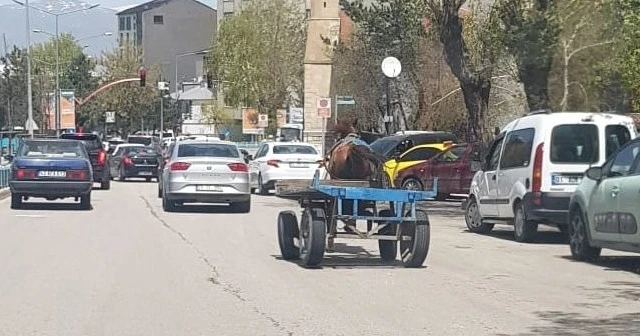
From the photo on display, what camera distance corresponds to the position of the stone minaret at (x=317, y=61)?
61.5 m

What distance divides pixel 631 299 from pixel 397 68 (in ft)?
75.2

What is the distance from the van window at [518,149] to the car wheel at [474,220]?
1.67m

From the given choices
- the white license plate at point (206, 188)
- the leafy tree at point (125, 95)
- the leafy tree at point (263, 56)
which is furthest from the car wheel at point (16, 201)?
the leafy tree at point (125, 95)

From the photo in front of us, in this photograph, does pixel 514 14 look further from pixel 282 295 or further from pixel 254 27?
pixel 254 27

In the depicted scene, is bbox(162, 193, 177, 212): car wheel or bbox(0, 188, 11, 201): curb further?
bbox(0, 188, 11, 201): curb

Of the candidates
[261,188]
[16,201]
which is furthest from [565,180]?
[261,188]

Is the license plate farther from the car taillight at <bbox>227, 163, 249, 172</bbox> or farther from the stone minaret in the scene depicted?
the stone minaret

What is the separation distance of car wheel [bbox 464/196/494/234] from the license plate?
3.08 m

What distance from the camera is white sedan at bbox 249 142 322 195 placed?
107 feet

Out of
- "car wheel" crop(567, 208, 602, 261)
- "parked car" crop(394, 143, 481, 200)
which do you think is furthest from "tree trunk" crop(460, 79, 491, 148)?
"car wheel" crop(567, 208, 602, 261)

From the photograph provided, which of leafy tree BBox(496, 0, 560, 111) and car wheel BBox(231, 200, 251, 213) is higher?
leafy tree BBox(496, 0, 560, 111)

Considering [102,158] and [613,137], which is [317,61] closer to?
[102,158]

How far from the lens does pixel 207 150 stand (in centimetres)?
2570

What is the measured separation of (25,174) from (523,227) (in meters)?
11.7
